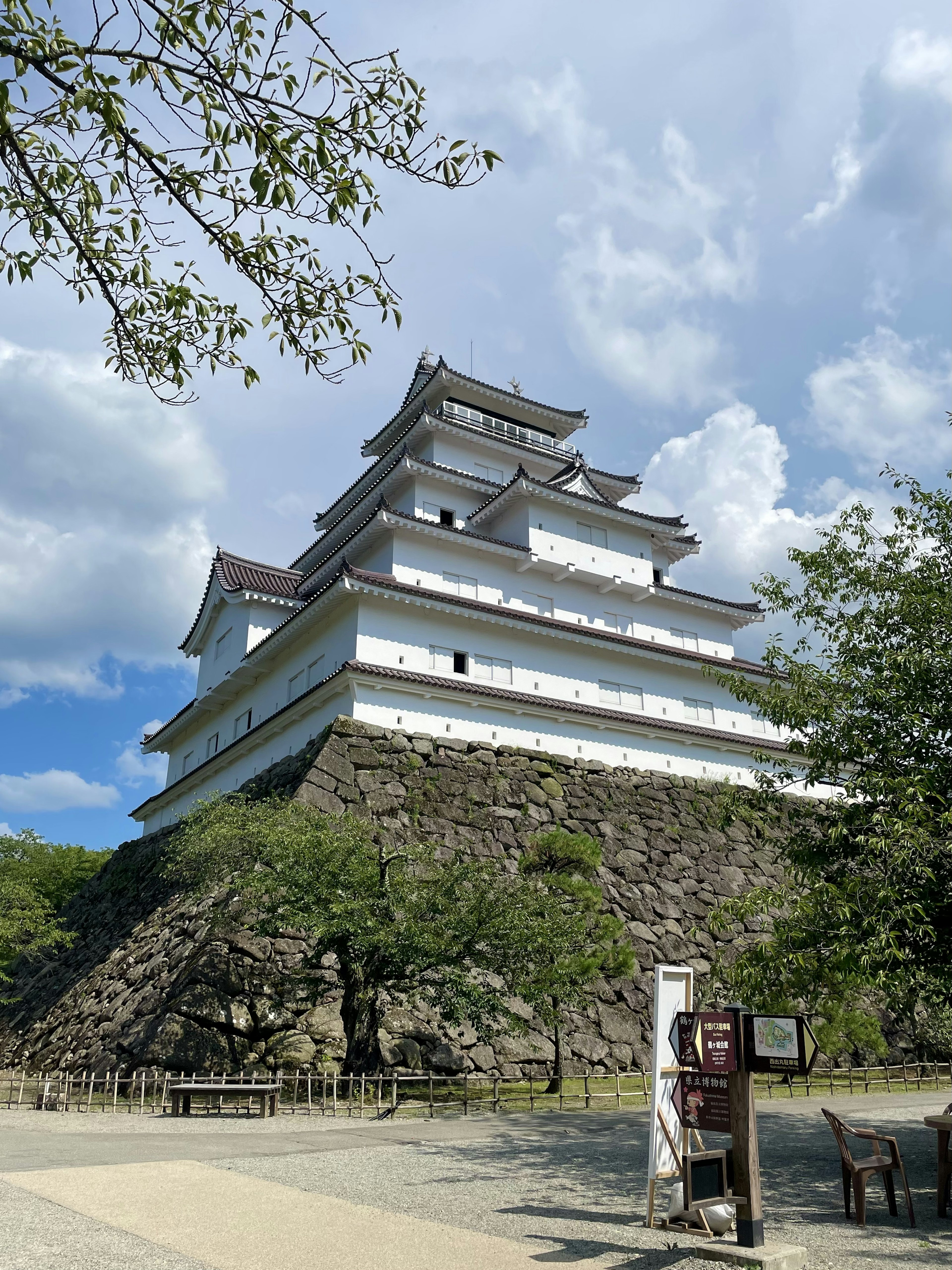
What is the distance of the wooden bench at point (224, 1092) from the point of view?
12641 mm

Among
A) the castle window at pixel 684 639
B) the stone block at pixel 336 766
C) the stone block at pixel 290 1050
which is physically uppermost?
the castle window at pixel 684 639

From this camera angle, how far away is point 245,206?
5355 mm

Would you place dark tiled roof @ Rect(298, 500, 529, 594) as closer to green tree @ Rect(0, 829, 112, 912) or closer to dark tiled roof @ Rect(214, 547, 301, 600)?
dark tiled roof @ Rect(214, 547, 301, 600)

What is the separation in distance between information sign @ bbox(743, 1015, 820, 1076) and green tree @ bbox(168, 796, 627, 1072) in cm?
714

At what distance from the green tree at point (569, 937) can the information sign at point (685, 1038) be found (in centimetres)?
653

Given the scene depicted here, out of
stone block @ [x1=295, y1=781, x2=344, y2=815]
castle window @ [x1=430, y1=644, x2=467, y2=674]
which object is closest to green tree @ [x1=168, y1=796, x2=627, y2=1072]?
stone block @ [x1=295, y1=781, x2=344, y2=815]

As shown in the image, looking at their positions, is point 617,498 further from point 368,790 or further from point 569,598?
point 368,790

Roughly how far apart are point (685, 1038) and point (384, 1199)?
9.71 ft

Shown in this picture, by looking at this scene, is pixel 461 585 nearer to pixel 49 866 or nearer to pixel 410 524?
pixel 410 524

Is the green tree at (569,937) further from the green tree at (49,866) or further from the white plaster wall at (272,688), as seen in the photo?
the green tree at (49,866)

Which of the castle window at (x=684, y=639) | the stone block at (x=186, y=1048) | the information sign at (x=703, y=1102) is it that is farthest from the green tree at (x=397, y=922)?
the castle window at (x=684, y=639)

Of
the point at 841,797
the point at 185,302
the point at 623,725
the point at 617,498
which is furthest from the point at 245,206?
the point at 617,498

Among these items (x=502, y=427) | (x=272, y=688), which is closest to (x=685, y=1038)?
(x=272, y=688)

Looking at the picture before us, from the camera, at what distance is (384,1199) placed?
24.5 feet
